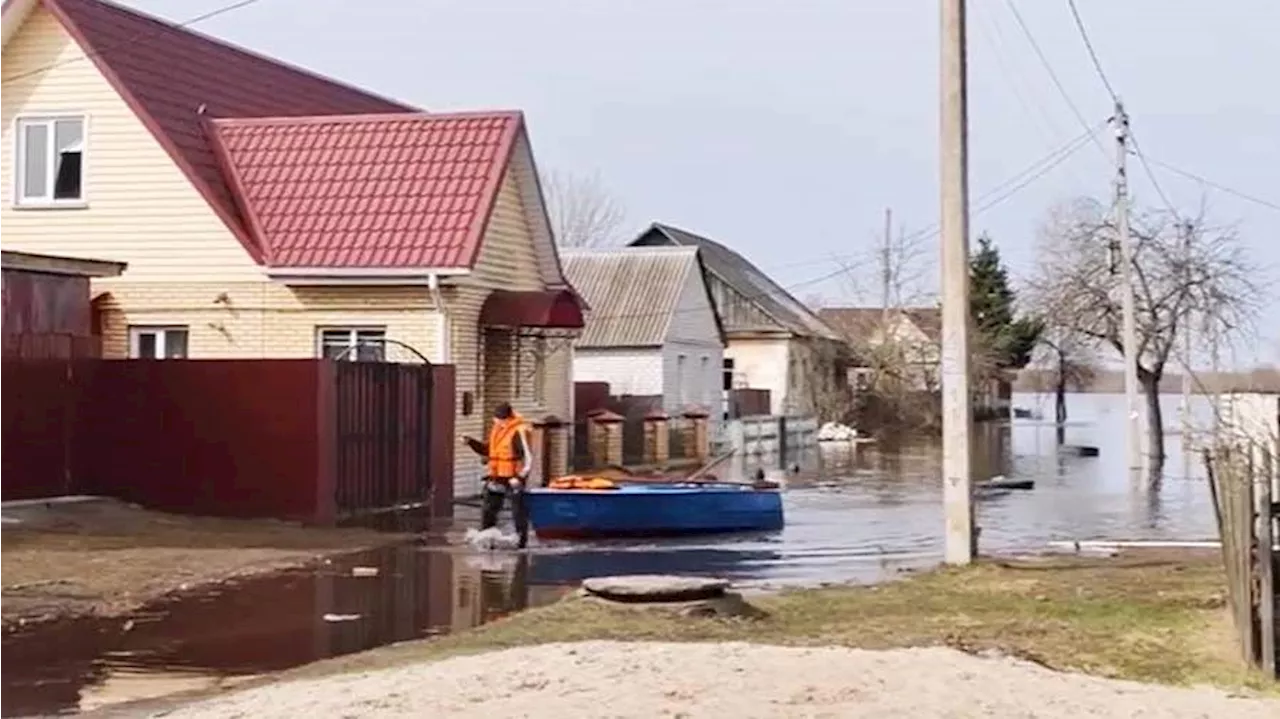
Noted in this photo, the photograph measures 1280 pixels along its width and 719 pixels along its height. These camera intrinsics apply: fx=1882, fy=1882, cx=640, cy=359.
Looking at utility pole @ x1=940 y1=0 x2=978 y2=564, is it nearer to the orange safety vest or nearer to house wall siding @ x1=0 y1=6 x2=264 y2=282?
the orange safety vest

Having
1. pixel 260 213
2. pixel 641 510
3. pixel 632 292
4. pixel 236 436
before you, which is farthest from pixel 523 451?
pixel 632 292

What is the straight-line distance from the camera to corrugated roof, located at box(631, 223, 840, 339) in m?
62.9

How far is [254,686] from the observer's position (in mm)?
11336

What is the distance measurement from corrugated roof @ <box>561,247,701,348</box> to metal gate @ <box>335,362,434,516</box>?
24.3 meters

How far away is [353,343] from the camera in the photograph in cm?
2781

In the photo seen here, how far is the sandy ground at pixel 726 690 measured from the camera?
9.24 meters

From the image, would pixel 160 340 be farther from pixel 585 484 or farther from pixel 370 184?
pixel 585 484

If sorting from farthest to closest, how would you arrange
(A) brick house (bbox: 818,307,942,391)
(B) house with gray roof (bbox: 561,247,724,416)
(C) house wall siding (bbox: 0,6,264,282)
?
(A) brick house (bbox: 818,307,942,391), (B) house with gray roof (bbox: 561,247,724,416), (C) house wall siding (bbox: 0,6,264,282)

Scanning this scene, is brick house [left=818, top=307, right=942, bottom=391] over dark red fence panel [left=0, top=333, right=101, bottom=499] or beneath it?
over

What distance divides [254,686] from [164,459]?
40.1 ft

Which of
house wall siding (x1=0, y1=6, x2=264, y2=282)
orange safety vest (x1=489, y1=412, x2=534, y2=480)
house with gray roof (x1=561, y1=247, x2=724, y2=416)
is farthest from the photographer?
house with gray roof (x1=561, y1=247, x2=724, y2=416)

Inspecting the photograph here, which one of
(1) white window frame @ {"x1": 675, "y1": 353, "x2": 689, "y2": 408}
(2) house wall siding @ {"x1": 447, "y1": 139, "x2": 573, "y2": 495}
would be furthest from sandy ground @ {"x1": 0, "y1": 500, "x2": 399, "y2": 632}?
(1) white window frame @ {"x1": 675, "y1": 353, "x2": 689, "y2": 408}

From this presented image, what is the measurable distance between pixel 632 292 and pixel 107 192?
2440 centimetres

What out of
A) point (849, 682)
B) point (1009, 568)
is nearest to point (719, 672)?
point (849, 682)
